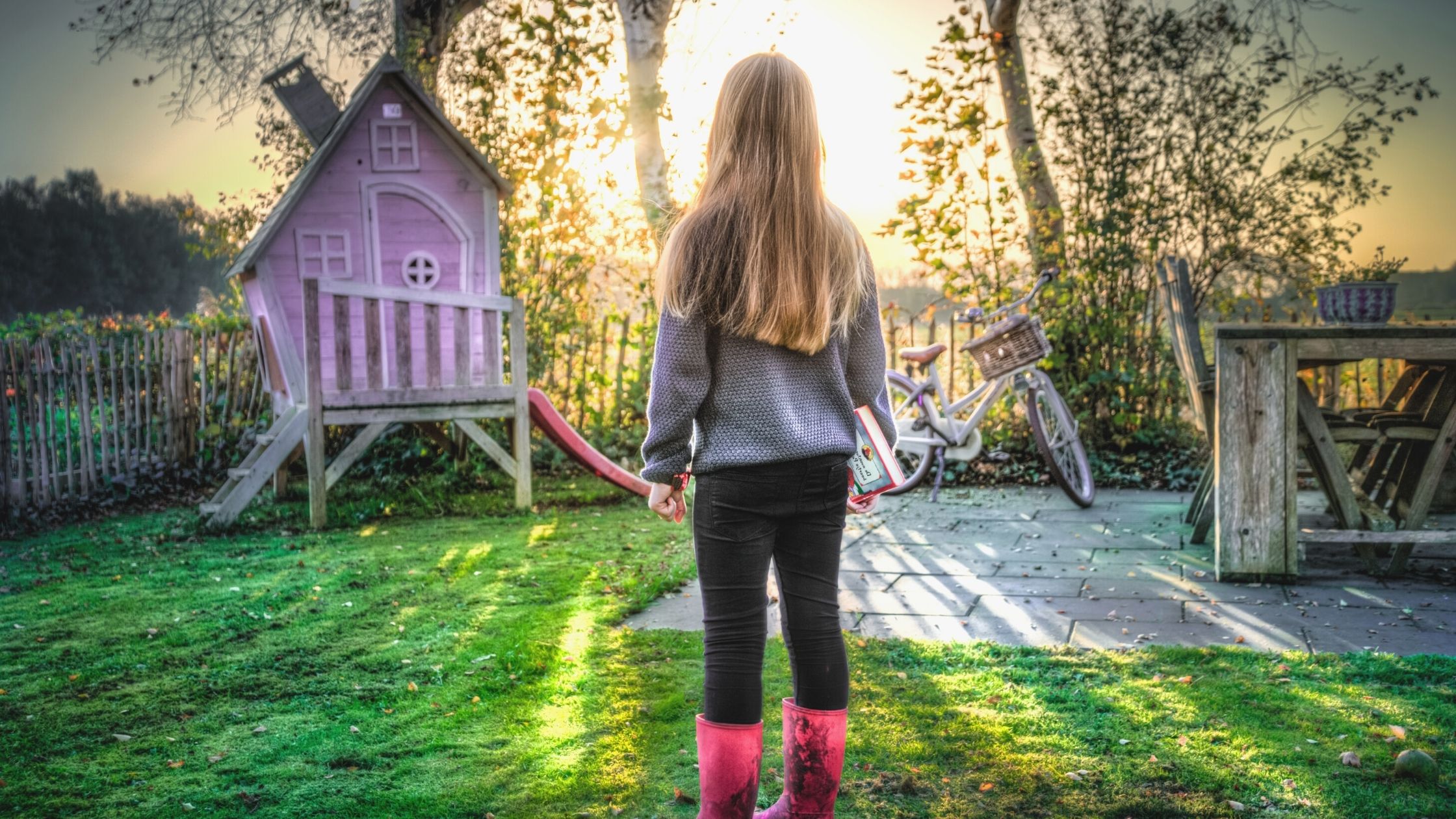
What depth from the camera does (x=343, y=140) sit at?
721cm

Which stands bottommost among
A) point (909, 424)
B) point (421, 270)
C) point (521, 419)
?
point (909, 424)

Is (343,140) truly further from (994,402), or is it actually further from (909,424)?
(994,402)

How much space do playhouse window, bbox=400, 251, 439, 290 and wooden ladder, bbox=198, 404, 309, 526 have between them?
1.43m

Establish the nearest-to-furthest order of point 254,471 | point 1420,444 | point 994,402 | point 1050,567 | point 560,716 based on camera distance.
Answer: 1. point 560,716
2. point 1420,444
3. point 1050,567
4. point 254,471
5. point 994,402

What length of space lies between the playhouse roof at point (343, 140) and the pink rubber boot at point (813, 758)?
6.06 m

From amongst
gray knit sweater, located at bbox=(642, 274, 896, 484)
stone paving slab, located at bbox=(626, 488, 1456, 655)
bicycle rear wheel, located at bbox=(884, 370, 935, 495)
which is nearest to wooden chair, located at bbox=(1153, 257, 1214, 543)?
stone paving slab, located at bbox=(626, 488, 1456, 655)

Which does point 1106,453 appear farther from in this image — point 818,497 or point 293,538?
point 818,497

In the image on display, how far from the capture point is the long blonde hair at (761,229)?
2004 mm

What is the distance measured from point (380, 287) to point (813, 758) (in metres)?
5.00

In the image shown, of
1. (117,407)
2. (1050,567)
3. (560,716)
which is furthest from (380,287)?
(1050,567)

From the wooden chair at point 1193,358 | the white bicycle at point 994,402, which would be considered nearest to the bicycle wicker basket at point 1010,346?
the white bicycle at point 994,402

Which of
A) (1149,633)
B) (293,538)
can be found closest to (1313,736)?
(1149,633)

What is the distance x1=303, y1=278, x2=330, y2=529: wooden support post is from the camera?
6004 mm

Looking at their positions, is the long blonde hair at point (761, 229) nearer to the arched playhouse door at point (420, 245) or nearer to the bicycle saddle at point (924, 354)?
the bicycle saddle at point (924, 354)
